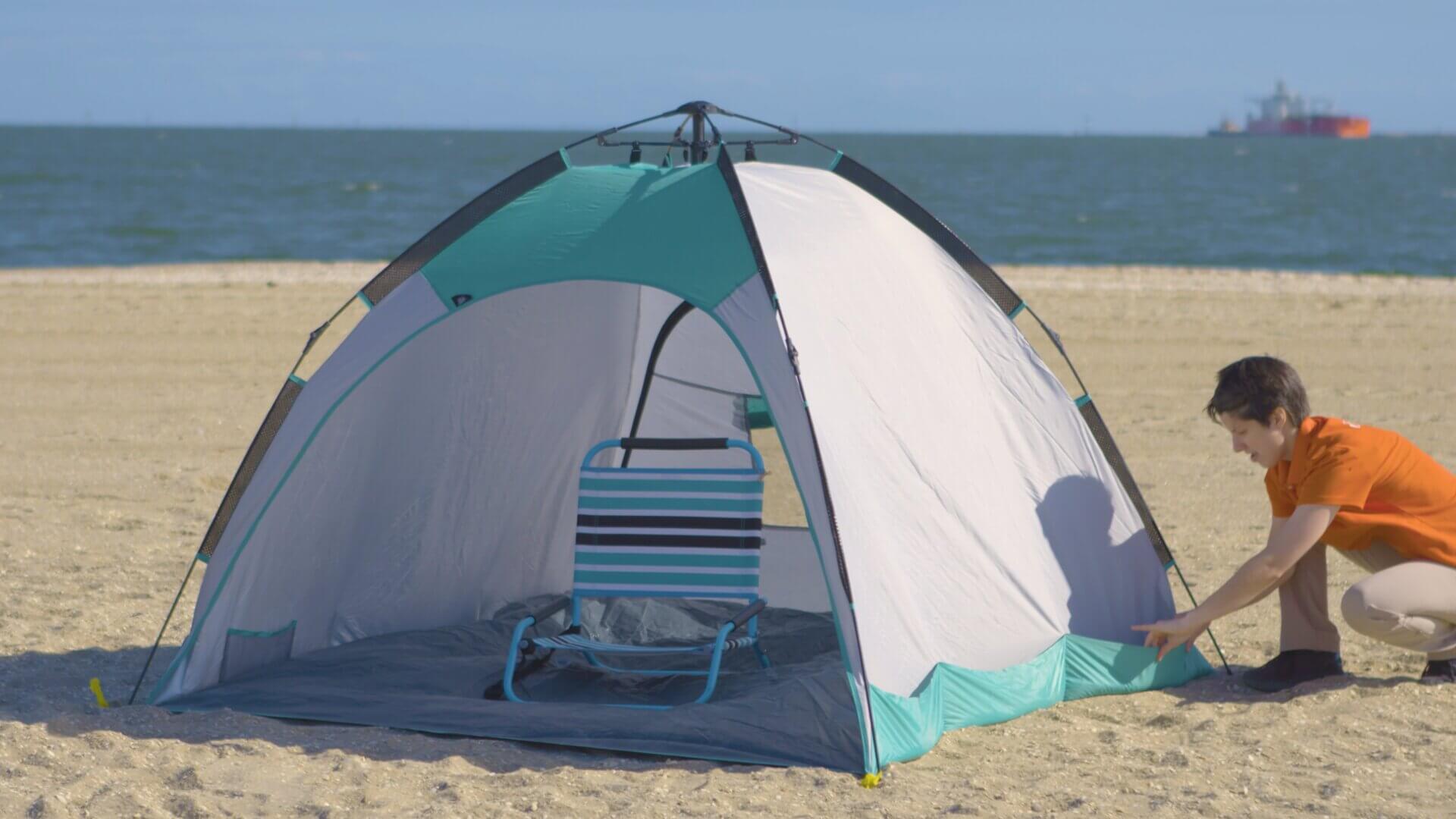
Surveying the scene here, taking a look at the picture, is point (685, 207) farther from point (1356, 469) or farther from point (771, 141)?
point (1356, 469)

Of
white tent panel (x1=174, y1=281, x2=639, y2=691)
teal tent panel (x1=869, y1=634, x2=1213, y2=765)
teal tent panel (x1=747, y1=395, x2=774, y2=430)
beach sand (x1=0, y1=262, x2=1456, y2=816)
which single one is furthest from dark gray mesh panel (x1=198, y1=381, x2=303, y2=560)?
teal tent panel (x1=869, y1=634, x2=1213, y2=765)

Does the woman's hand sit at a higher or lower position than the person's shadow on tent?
lower

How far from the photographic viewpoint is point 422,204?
35250 mm

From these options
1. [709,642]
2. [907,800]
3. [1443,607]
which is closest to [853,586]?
[907,800]

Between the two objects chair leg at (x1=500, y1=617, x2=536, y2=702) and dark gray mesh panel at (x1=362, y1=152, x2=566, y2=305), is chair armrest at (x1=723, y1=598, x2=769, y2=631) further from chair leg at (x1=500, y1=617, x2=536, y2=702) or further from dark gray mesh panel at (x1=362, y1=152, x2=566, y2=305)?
dark gray mesh panel at (x1=362, y1=152, x2=566, y2=305)

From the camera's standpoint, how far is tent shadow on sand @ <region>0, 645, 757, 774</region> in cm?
400

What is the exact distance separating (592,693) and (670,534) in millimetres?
568

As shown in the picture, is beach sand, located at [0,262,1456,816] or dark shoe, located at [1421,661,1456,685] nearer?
beach sand, located at [0,262,1456,816]

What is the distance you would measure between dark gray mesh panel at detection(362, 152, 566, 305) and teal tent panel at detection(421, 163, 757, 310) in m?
0.03

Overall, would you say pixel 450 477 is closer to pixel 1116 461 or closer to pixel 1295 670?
pixel 1116 461

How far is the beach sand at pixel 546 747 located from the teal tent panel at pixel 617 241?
50.5 inches

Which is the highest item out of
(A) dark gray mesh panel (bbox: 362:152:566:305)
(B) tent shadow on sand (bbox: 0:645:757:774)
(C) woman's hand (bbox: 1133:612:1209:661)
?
(A) dark gray mesh panel (bbox: 362:152:566:305)

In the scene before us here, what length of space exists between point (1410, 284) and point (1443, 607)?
1316 cm

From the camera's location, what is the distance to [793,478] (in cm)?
469
